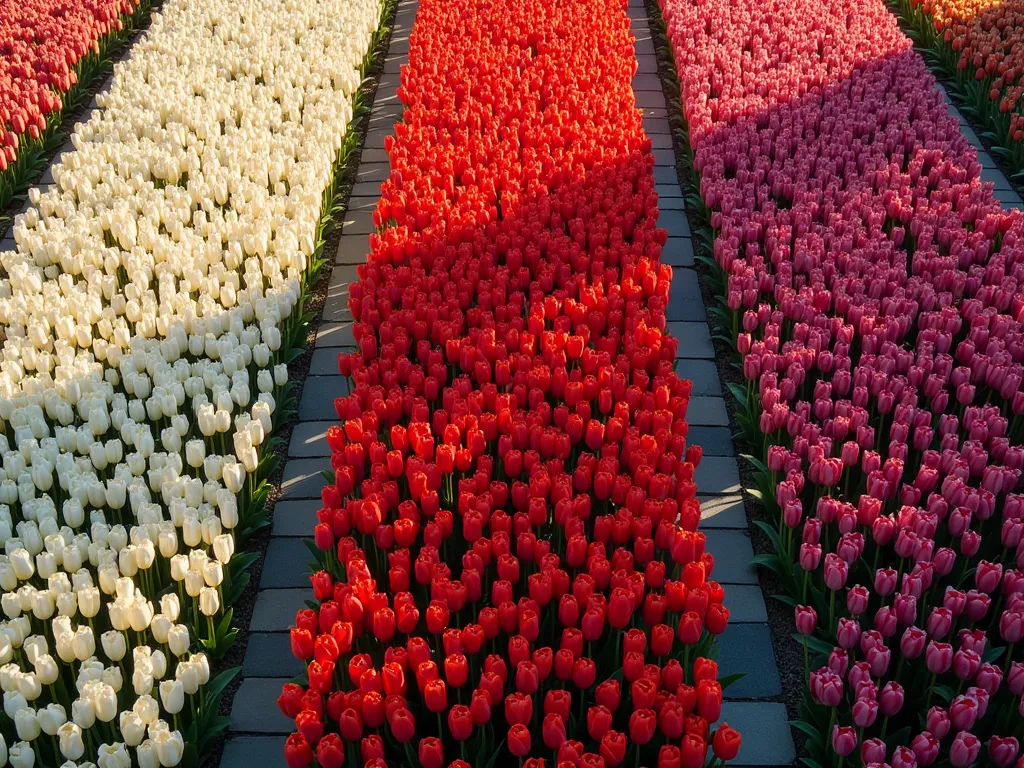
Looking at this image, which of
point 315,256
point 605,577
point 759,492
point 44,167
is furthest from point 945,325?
point 44,167

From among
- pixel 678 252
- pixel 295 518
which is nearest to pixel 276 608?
pixel 295 518

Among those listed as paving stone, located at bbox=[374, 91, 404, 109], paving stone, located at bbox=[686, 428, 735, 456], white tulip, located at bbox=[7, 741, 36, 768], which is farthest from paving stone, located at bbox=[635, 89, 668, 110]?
white tulip, located at bbox=[7, 741, 36, 768]

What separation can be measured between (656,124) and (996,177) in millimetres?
2272

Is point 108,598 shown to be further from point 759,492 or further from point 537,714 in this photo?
point 759,492

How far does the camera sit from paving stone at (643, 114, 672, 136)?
7.50m

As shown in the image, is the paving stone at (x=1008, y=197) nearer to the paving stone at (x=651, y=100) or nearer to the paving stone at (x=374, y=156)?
the paving stone at (x=651, y=100)

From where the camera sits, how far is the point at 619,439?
387cm

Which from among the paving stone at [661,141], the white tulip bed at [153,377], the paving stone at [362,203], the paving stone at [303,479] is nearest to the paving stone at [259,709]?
the white tulip bed at [153,377]

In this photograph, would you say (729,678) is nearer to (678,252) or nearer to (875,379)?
(875,379)

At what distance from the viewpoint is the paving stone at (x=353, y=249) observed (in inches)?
242

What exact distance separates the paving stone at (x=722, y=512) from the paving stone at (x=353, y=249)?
211cm

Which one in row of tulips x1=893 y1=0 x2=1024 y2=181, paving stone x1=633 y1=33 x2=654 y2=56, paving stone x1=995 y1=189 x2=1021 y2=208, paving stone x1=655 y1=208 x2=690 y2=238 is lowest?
paving stone x1=655 y1=208 x2=690 y2=238

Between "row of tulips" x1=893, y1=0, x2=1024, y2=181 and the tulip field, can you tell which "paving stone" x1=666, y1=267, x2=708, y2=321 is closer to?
the tulip field

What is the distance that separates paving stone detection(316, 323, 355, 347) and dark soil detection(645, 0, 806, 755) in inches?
73.2
